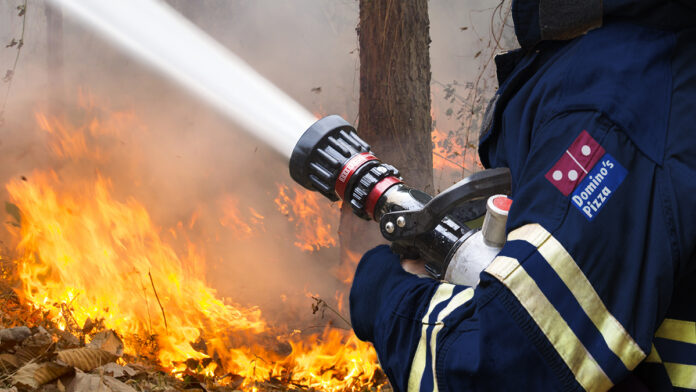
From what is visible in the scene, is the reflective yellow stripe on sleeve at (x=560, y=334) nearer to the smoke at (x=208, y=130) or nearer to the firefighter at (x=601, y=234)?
the firefighter at (x=601, y=234)

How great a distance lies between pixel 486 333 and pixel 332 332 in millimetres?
3566

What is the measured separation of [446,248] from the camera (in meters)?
1.40

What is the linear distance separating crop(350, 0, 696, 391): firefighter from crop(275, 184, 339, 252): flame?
421cm

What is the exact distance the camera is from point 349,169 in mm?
1658

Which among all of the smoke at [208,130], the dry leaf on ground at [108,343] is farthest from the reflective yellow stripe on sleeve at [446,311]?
the smoke at [208,130]

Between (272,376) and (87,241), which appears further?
(87,241)

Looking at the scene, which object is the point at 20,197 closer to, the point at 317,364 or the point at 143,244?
the point at 143,244

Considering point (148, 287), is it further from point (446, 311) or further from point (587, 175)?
point (587, 175)

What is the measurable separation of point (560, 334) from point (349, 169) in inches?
35.5

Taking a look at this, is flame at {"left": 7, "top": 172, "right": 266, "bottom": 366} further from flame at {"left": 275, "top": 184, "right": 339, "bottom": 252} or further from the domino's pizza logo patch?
the domino's pizza logo patch

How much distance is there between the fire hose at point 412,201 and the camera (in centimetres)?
127

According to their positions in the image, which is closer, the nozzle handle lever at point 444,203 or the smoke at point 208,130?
the nozzle handle lever at point 444,203

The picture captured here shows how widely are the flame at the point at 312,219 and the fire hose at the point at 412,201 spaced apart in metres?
3.51

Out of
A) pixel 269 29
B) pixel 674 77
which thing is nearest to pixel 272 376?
pixel 674 77
